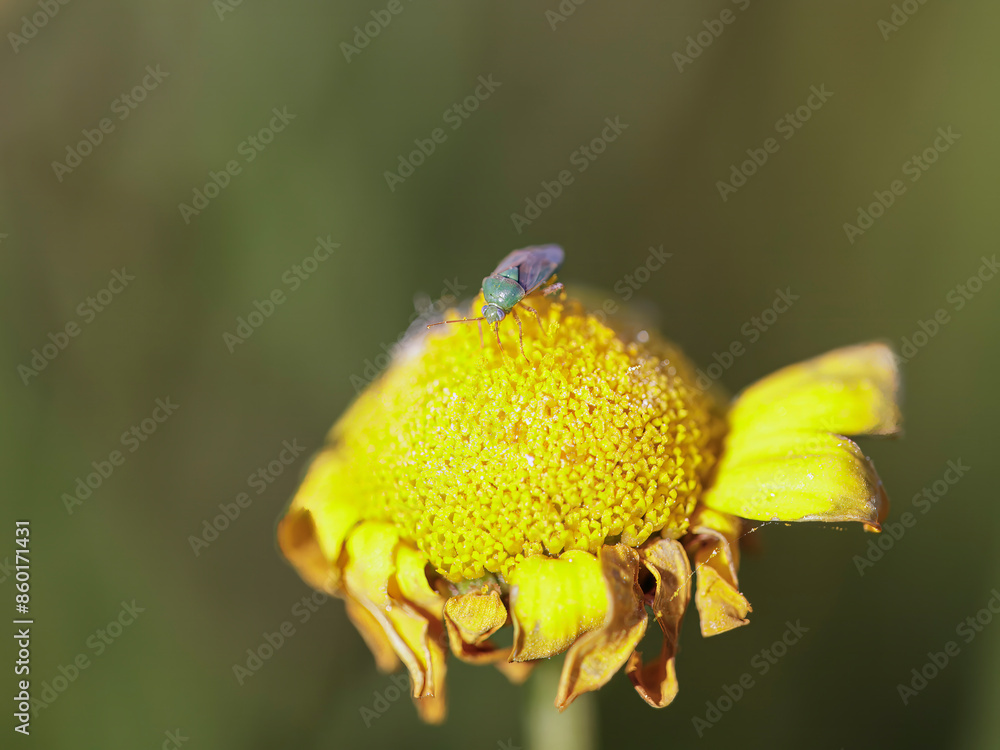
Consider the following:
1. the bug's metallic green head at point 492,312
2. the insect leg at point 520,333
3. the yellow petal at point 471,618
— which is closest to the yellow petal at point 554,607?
the yellow petal at point 471,618

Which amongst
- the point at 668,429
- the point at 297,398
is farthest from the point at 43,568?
the point at 668,429

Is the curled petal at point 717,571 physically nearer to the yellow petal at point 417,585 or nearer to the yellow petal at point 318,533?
the yellow petal at point 417,585

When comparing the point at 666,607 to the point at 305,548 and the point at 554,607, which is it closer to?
the point at 554,607

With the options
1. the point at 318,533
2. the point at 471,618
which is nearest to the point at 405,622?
the point at 471,618

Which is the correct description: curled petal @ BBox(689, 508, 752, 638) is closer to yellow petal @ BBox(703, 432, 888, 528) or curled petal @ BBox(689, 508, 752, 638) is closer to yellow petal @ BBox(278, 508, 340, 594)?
yellow petal @ BBox(703, 432, 888, 528)

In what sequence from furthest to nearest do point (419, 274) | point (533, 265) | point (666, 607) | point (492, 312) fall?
1. point (419, 274)
2. point (533, 265)
3. point (492, 312)
4. point (666, 607)

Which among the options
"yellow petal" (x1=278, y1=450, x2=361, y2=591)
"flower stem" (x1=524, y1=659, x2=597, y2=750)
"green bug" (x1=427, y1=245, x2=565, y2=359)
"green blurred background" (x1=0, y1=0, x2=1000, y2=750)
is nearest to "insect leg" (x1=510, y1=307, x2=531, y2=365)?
"green bug" (x1=427, y1=245, x2=565, y2=359)
